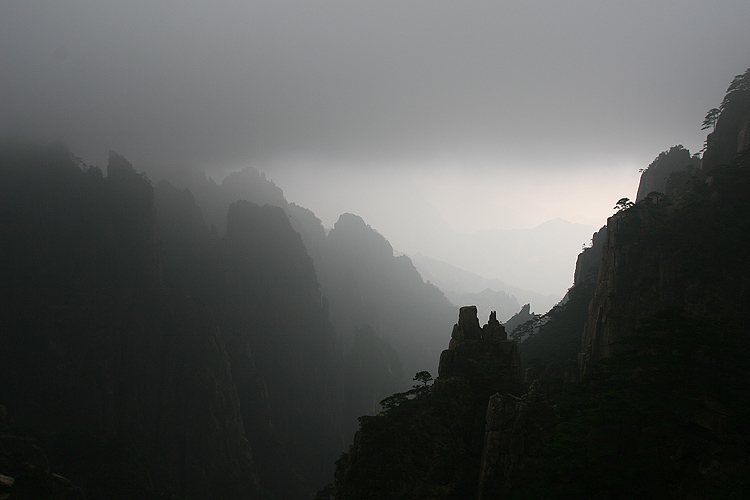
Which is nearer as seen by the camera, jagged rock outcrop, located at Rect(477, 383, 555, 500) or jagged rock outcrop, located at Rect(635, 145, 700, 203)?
jagged rock outcrop, located at Rect(477, 383, 555, 500)

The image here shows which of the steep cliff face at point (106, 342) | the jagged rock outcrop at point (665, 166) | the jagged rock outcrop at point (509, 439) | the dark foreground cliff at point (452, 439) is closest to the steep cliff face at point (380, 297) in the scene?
the steep cliff face at point (106, 342)

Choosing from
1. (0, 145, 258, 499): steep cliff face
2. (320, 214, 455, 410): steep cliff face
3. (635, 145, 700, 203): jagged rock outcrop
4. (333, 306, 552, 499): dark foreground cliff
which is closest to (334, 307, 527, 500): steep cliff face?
(333, 306, 552, 499): dark foreground cliff

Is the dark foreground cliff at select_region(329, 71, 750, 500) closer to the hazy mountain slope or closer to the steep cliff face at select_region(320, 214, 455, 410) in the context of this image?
the steep cliff face at select_region(320, 214, 455, 410)

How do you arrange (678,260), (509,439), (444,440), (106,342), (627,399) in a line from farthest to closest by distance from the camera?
(106,342) < (678,260) < (444,440) < (509,439) < (627,399)

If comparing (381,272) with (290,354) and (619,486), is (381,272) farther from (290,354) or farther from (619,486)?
(619,486)

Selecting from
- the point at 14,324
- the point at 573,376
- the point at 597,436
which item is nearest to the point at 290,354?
the point at 14,324

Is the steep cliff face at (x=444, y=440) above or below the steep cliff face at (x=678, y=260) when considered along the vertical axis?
below

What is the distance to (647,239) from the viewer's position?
3681cm

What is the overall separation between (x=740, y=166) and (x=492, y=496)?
36.5 m

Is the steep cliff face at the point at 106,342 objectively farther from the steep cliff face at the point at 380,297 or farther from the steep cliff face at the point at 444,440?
the steep cliff face at the point at 380,297

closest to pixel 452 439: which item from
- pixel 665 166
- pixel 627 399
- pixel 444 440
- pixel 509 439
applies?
pixel 444 440

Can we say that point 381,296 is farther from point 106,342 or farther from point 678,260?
point 678,260

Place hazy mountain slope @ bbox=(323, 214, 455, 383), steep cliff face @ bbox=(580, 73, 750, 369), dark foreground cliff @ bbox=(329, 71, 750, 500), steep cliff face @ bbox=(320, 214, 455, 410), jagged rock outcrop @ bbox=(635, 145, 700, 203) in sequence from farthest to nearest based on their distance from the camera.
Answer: hazy mountain slope @ bbox=(323, 214, 455, 383) → steep cliff face @ bbox=(320, 214, 455, 410) → jagged rock outcrop @ bbox=(635, 145, 700, 203) → steep cliff face @ bbox=(580, 73, 750, 369) → dark foreground cliff @ bbox=(329, 71, 750, 500)

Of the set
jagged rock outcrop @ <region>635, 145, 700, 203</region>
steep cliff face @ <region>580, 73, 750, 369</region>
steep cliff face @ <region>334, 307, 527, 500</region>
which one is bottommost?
steep cliff face @ <region>334, 307, 527, 500</region>
